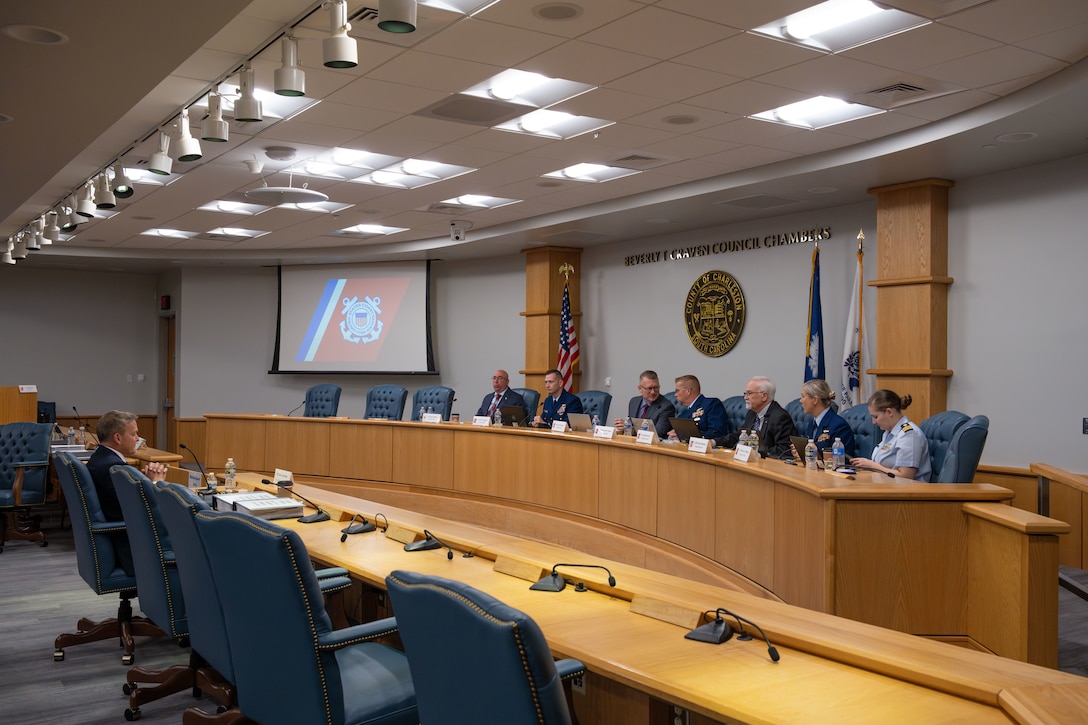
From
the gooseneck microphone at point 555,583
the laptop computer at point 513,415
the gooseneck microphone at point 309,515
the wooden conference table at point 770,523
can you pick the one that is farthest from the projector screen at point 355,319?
the gooseneck microphone at point 555,583

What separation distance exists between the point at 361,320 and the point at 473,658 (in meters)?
11.1

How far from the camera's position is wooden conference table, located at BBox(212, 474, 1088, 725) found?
173cm

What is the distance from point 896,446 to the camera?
16.7 feet

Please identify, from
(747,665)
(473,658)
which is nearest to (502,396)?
(747,665)

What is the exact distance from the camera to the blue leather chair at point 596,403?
334 inches

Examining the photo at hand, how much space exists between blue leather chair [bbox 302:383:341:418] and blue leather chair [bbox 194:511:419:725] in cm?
743

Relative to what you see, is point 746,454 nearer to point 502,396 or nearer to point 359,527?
point 359,527

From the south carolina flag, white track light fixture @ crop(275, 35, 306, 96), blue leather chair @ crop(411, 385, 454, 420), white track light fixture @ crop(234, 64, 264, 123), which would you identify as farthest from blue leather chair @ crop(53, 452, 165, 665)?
the south carolina flag

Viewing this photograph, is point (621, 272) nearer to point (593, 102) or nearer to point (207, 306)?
point (593, 102)

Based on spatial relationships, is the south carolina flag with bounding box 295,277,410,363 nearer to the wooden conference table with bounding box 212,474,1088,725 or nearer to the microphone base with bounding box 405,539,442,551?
the microphone base with bounding box 405,539,442,551

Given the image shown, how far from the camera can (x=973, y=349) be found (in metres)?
6.89

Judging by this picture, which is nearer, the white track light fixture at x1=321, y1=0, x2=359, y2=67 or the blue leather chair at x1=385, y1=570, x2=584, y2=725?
the blue leather chair at x1=385, y1=570, x2=584, y2=725

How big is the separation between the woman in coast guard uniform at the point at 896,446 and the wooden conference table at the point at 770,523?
60 centimetres

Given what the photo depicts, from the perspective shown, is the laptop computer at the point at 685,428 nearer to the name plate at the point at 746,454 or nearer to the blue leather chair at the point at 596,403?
the name plate at the point at 746,454
